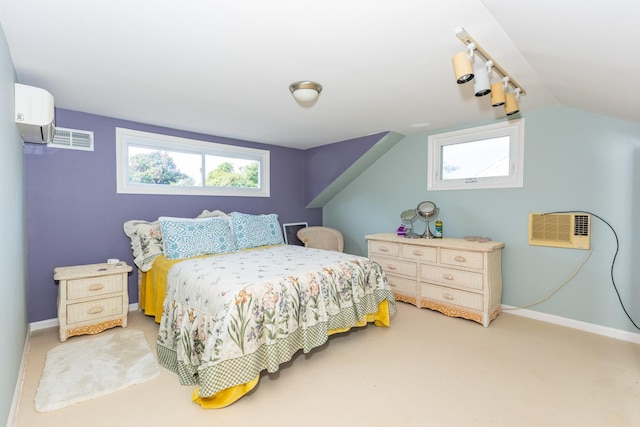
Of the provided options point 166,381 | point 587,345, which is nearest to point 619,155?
point 587,345

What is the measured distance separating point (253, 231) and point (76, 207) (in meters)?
1.75

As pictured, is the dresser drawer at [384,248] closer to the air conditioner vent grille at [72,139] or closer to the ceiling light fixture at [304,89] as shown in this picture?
the ceiling light fixture at [304,89]

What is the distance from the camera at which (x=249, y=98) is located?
8.62 ft

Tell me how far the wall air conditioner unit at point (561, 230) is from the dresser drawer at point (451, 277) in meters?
0.73

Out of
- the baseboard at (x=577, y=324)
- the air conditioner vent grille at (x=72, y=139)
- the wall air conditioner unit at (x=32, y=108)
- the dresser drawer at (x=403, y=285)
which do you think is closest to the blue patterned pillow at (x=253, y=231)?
the dresser drawer at (x=403, y=285)

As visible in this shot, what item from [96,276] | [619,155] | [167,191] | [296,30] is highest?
[296,30]

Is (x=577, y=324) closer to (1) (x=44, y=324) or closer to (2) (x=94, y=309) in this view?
(2) (x=94, y=309)

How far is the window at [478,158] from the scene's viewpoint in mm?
3174

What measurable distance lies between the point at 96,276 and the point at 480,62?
11.4 feet

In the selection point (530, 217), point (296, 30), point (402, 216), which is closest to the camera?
point (296, 30)

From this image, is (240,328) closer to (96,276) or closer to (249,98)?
(96,276)

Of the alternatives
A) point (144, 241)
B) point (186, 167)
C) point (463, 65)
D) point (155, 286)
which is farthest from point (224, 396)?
point (186, 167)

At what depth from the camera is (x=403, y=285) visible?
3.52 m

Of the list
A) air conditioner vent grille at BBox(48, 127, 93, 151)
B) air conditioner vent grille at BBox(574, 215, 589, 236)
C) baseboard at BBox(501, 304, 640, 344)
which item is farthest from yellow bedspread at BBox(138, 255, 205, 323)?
air conditioner vent grille at BBox(574, 215, 589, 236)
